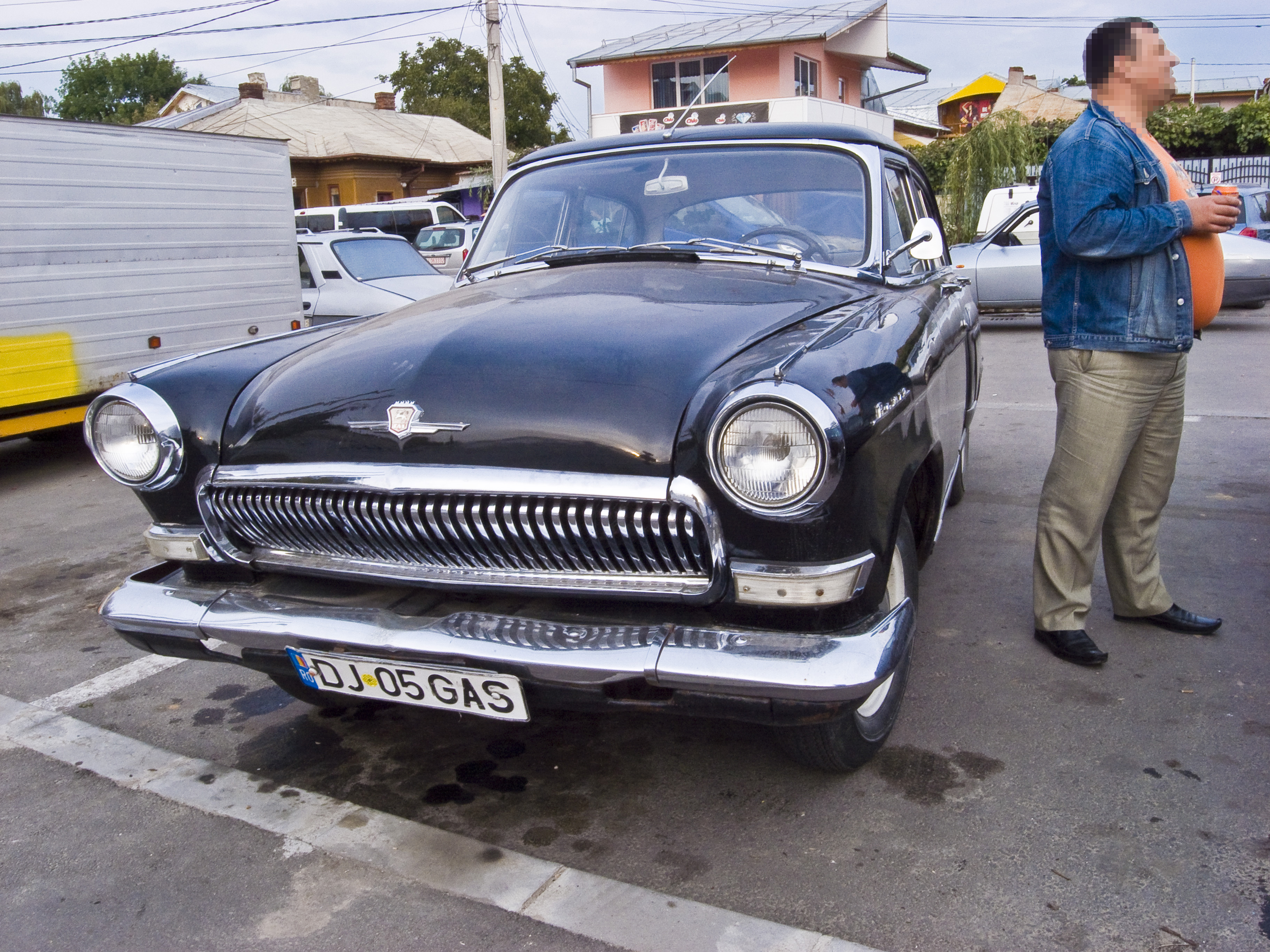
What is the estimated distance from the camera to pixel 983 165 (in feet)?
64.1

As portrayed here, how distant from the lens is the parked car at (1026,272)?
40.3 ft

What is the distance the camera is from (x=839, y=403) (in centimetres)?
225

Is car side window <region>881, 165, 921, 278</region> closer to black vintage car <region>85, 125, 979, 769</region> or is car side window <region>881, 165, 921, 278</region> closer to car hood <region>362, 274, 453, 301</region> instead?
black vintage car <region>85, 125, 979, 769</region>

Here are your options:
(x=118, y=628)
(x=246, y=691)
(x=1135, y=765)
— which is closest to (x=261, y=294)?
(x=246, y=691)

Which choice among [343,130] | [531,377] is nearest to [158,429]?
[531,377]

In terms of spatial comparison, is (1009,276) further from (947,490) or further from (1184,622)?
(947,490)

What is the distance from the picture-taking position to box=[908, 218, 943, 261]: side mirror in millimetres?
3471

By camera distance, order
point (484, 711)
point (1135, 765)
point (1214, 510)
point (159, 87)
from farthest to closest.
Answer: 1. point (159, 87)
2. point (1214, 510)
3. point (1135, 765)
4. point (484, 711)

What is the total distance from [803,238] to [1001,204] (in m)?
12.6

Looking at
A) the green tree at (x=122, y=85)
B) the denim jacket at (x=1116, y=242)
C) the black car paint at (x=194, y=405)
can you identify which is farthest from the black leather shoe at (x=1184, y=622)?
the green tree at (x=122, y=85)

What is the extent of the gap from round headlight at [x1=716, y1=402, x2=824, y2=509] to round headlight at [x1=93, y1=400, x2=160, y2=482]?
1563mm

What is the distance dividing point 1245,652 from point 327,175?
116 feet

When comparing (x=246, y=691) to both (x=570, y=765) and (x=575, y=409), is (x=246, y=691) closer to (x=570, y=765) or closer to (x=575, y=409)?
(x=570, y=765)

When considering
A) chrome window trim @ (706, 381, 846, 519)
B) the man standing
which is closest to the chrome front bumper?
chrome window trim @ (706, 381, 846, 519)
